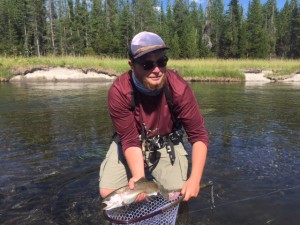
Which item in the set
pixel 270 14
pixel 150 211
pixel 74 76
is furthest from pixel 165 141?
pixel 270 14

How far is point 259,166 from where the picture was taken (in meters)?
6.45

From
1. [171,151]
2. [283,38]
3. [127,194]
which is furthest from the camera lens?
[283,38]

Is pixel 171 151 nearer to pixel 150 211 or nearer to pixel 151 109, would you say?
pixel 151 109

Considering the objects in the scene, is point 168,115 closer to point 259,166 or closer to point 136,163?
point 136,163

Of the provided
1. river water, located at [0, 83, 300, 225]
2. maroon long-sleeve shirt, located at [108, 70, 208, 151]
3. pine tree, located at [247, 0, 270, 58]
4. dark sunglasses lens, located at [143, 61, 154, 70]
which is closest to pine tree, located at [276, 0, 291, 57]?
pine tree, located at [247, 0, 270, 58]

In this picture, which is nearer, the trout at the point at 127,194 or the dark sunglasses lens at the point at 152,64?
the trout at the point at 127,194

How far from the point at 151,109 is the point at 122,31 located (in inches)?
2382

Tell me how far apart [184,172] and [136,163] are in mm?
776

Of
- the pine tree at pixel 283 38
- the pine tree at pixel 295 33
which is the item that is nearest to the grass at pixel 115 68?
the pine tree at pixel 295 33

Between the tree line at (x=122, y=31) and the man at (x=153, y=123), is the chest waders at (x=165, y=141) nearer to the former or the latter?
the man at (x=153, y=123)

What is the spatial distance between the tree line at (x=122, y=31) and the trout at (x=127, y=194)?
52.7m

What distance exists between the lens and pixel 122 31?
205ft

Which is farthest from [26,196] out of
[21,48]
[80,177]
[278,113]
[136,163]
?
[21,48]

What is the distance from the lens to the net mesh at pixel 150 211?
2898 millimetres
